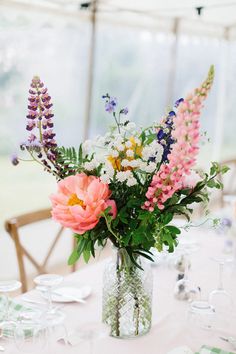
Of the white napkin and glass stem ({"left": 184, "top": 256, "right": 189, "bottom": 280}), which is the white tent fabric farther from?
the white napkin

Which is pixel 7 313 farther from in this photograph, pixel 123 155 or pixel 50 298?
pixel 123 155

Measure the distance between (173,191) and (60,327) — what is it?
1.92ft

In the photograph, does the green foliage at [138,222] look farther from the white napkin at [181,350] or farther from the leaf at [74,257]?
the white napkin at [181,350]

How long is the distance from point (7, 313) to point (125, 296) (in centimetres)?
40

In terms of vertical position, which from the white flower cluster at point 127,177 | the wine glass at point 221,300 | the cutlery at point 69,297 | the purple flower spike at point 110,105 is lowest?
the cutlery at point 69,297

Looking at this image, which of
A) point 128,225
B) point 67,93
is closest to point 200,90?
point 128,225

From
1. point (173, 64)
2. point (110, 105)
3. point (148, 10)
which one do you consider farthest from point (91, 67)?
point (110, 105)

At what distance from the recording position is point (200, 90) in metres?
1.23

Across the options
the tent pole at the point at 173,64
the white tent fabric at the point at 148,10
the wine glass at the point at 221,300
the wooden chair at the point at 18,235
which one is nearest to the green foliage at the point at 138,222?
the wine glass at the point at 221,300

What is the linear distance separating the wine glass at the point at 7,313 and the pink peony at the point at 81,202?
33 cm

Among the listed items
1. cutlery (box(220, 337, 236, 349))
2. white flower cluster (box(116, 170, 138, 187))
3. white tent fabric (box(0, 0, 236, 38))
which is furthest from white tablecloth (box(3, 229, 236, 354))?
white tent fabric (box(0, 0, 236, 38))

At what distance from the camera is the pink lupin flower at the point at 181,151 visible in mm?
1236

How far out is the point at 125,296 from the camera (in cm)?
155

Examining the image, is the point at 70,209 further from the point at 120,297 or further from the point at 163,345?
the point at 163,345
